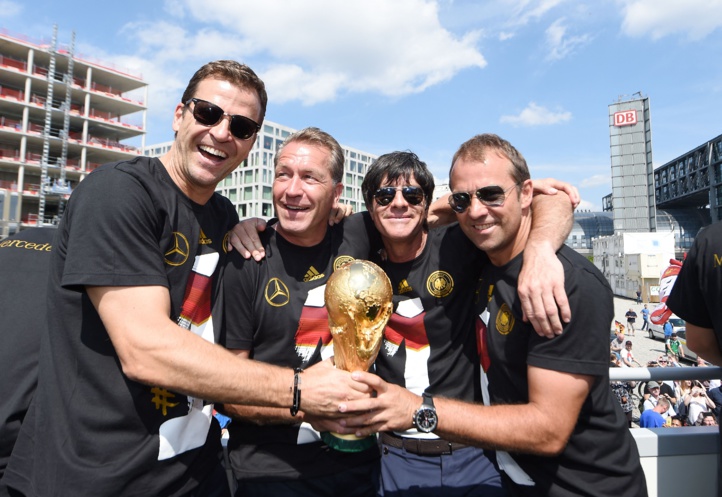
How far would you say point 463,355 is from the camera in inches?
105

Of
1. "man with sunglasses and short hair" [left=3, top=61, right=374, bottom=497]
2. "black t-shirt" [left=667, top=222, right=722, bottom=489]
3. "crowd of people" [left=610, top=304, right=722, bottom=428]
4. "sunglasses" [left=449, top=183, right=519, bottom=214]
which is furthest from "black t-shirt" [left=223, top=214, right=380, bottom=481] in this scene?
"crowd of people" [left=610, top=304, right=722, bottom=428]

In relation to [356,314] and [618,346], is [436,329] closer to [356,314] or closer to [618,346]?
[356,314]

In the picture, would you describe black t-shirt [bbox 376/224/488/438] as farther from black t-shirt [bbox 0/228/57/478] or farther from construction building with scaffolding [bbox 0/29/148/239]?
construction building with scaffolding [bbox 0/29/148/239]

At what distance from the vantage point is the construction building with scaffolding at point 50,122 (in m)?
43.2

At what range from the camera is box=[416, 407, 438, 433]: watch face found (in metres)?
1.93

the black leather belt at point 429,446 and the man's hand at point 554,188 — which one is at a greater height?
the man's hand at point 554,188

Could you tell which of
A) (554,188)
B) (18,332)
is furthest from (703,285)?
(18,332)

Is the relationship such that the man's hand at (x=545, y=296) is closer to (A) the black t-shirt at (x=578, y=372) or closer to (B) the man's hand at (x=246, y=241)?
(A) the black t-shirt at (x=578, y=372)

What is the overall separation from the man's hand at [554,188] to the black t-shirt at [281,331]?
132 centimetres

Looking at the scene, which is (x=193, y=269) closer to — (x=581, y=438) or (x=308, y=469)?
(x=308, y=469)

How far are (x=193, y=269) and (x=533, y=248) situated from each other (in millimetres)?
1748

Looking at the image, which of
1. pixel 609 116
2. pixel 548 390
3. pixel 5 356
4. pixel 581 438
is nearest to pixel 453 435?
pixel 548 390

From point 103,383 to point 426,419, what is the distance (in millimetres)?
1441

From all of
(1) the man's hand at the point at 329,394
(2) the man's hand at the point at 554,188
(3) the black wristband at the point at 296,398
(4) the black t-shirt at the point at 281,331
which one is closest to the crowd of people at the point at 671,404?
(2) the man's hand at the point at 554,188
